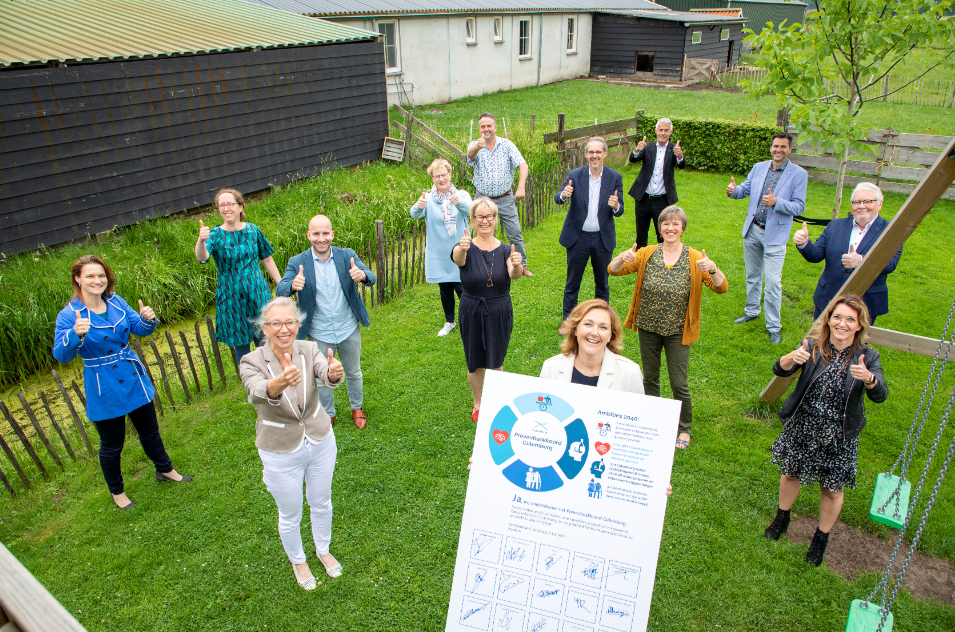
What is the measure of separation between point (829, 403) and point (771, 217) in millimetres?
3485

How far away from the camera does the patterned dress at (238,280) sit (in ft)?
17.9

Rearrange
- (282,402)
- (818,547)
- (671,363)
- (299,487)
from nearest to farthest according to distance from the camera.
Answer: (282,402), (299,487), (818,547), (671,363)

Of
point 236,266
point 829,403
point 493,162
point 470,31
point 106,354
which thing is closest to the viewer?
point 829,403

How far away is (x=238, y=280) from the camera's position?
5598mm

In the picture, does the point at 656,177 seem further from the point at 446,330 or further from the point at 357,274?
the point at 357,274

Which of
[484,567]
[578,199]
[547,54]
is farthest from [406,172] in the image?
[547,54]

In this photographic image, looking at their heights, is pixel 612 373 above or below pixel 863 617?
above

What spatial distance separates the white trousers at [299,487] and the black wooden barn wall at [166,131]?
27.2 feet

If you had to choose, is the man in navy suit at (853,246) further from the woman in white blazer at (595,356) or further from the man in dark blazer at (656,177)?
the man in dark blazer at (656,177)

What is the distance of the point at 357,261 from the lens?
520cm

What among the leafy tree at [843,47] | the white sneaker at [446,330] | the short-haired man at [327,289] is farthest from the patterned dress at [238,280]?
the leafy tree at [843,47]

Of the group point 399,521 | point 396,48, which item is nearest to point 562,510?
point 399,521

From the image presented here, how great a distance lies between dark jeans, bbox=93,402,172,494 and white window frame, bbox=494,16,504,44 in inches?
914

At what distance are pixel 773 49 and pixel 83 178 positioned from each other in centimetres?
1060
